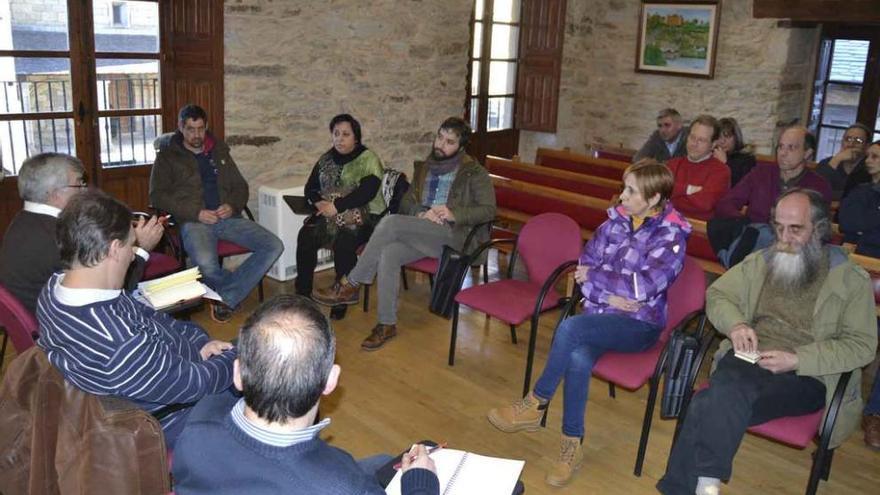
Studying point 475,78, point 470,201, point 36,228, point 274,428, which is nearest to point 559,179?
point 470,201

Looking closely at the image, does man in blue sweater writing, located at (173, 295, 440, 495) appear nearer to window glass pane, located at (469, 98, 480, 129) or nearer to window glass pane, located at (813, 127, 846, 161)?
window glass pane, located at (469, 98, 480, 129)

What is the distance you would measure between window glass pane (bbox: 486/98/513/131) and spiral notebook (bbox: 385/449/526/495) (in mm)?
6462

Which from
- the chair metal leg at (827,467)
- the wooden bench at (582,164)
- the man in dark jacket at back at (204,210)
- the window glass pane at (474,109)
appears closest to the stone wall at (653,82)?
the window glass pane at (474,109)

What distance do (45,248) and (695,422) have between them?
258cm

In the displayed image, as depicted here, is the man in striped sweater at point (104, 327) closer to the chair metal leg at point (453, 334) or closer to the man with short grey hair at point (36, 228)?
the man with short grey hair at point (36, 228)

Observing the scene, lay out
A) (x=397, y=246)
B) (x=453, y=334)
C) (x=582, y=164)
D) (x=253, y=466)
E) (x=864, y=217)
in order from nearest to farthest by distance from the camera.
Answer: (x=253, y=466), (x=864, y=217), (x=453, y=334), (x=397, y=246), (x=582, y=164)

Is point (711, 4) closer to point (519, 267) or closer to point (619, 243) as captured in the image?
point (519, 267)

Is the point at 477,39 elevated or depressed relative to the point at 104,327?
elevated

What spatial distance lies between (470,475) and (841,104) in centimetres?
740

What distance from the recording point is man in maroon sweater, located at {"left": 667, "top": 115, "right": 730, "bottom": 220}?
15.8 feet

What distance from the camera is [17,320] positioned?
263 cm

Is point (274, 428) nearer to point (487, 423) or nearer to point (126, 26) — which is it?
point (487, 423)

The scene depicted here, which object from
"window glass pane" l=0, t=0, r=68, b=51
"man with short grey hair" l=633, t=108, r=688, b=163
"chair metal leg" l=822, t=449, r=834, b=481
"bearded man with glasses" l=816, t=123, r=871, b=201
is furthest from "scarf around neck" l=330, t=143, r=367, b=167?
"bearded man with glasses" l=816, t=123, r=871, b=201

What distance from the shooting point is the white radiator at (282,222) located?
18.3 feet
